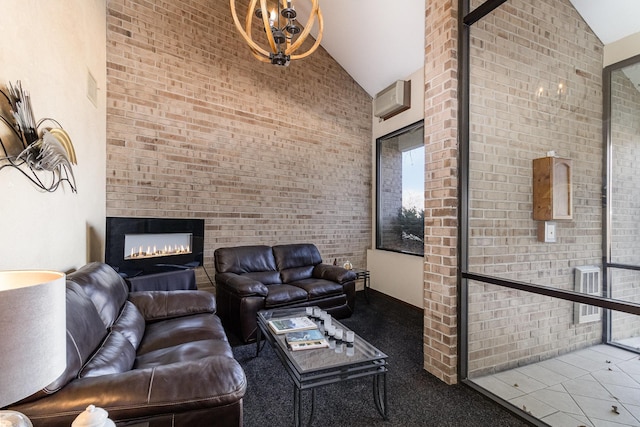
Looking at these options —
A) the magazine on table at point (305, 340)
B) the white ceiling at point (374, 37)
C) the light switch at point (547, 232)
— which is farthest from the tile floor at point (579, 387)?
the white ceiling at point (374, 37)

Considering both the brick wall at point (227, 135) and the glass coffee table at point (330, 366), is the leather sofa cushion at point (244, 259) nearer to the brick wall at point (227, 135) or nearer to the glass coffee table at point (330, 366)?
the brick wall at point (227, 135)

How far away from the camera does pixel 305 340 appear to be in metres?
2.04

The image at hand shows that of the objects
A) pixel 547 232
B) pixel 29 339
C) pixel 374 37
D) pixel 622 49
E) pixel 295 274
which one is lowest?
pixel 295 274

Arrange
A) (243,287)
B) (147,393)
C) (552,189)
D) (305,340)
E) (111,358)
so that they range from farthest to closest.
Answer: (243,287), (552,189), (305,340), (111,358), (147,393)

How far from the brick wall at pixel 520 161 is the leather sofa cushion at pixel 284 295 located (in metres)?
1.70

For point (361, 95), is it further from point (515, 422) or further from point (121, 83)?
point (515, 422)

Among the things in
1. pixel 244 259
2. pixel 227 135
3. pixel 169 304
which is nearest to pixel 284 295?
pixel 244 259

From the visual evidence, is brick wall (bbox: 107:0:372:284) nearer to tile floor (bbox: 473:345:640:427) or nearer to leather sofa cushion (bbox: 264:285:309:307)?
leather sofa cushion (bbox: 264:285:309:307)

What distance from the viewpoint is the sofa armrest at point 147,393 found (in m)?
1.02

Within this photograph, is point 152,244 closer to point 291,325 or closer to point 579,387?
point 291,325

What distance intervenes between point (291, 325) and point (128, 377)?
1.28m

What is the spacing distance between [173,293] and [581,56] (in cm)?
353

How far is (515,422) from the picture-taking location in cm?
187

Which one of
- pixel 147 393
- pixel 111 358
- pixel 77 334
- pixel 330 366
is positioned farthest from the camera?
pixel 330 366
